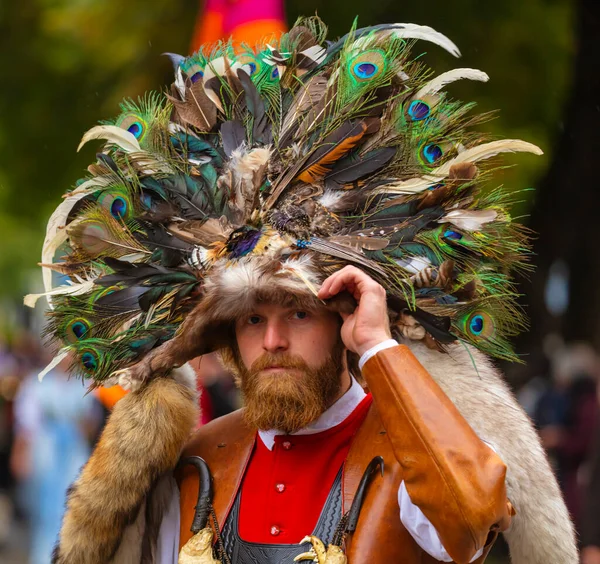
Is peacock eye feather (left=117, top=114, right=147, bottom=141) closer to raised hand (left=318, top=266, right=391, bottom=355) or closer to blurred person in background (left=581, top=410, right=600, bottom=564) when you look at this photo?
raised hand (left=318, top=266, right=391, bottom=355)

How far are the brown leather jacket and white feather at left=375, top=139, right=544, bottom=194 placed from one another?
22.6 inches

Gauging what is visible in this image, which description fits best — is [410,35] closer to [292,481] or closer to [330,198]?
[330,198]

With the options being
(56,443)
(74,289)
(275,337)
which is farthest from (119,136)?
(56,443)

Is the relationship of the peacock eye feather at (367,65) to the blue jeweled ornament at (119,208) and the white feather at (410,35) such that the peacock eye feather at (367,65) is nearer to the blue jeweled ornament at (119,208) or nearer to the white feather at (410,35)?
the white feather at (410,35)

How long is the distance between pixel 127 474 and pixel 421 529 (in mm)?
998

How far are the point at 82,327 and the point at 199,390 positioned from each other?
1.50 feet

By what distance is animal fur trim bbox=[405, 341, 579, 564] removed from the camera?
11.3 feet

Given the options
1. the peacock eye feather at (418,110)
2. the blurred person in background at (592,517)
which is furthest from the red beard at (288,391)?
the blurred person in background at (592,517)

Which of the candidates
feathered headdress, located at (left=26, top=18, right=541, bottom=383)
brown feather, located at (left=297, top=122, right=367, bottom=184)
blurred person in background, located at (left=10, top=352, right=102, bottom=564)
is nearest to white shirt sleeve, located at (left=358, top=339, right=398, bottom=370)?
feathered headdress, located at (left=26, top=18, right=541, bottom=383)

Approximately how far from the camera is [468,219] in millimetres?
3490

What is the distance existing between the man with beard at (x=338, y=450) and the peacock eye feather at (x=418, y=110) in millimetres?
623

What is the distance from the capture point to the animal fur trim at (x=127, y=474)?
3613 millimetres

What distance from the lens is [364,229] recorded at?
138 inches

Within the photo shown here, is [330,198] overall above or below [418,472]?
above
